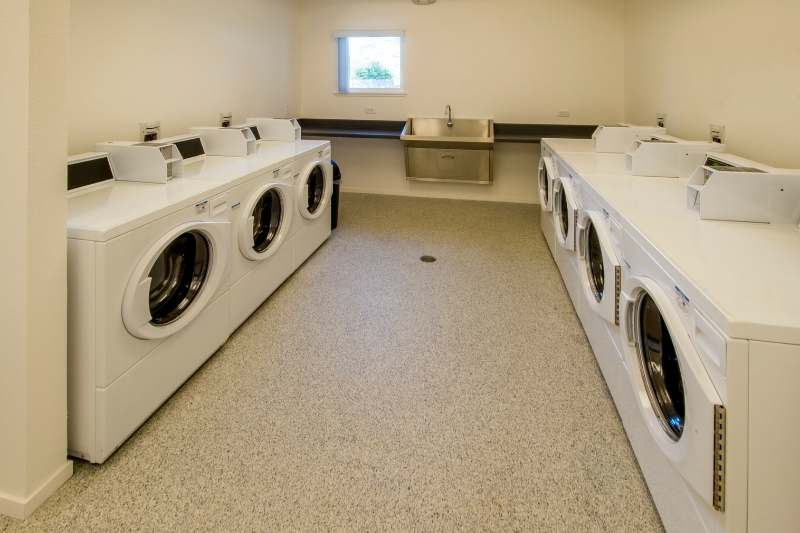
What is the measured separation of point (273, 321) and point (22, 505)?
1.46m

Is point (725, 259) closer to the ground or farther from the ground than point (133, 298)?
farther from the ground

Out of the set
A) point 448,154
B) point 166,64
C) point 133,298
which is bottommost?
point 133,298

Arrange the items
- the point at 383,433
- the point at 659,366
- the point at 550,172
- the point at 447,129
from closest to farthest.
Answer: the point at 659,366, the point at 383,433, the point at 550,172, the point at 447,129

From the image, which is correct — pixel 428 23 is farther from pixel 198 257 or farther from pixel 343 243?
pixel 198 257

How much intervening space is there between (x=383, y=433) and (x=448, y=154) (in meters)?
4.06

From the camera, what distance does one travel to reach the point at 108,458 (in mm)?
1716

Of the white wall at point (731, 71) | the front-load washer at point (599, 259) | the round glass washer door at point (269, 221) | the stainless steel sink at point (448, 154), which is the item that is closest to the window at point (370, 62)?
the stainless steel sink at point (448, 154)

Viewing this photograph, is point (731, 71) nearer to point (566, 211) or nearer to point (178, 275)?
point (566, 211)

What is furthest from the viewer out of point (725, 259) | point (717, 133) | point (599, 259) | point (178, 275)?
point (717, 133)

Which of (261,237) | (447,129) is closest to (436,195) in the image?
(447,129)

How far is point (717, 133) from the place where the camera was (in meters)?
3.00

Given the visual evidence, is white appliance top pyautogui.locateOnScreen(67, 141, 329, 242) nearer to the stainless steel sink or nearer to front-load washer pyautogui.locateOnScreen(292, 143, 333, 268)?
front-load washer pyautogui.locateOnScreen(292, 143, 333, 268)

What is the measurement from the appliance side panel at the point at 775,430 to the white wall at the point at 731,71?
187 cm

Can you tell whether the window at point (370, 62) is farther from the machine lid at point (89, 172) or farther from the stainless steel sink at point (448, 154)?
the machine lid at point (89, 172)
